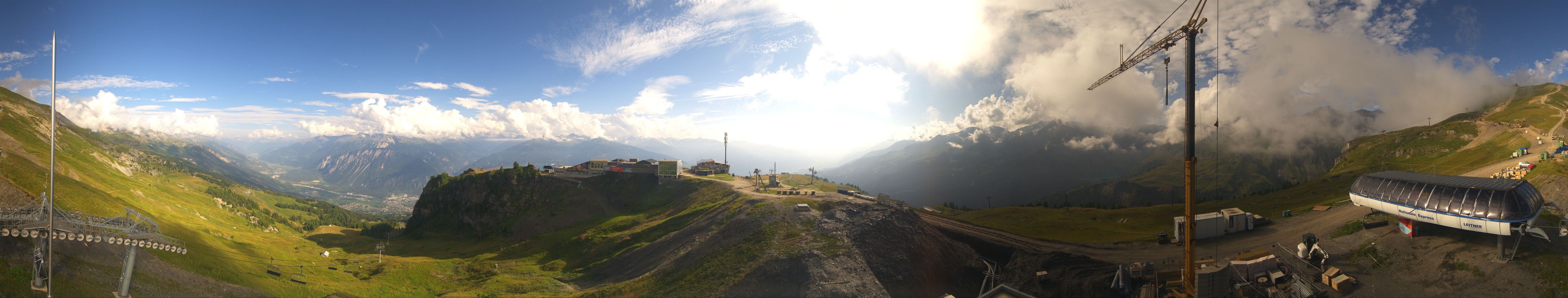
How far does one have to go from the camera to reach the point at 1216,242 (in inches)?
1829

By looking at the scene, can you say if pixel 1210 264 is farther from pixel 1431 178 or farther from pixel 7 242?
pixel 7 242

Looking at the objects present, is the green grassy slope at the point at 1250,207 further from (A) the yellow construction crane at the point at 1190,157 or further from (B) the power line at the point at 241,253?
(B) the power line at the point at 241,253

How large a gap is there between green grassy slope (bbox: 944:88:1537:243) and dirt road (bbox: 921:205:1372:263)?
122 inches

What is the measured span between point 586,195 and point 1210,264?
93235 mm

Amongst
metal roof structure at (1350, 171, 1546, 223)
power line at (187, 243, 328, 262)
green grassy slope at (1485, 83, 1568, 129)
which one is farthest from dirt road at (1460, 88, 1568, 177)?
power line at (187, 243, 328, 262)

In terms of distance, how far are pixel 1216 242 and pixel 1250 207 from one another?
36.5 meters

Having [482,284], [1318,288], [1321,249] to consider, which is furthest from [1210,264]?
[482,284]

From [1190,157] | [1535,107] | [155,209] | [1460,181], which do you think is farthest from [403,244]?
[1535,107]

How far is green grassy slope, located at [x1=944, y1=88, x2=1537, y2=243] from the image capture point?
58.5 metres

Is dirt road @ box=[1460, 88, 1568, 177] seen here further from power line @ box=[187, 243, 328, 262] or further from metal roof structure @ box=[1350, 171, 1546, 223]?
power line @ box=[187, 243, 328, 262]

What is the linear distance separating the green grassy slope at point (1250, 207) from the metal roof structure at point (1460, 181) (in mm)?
18016

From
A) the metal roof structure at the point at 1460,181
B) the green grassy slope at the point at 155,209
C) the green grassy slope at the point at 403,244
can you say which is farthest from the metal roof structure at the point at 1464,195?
the green grassy slope at the point at 155,209

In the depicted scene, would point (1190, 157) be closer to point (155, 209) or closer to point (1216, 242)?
point (1216, 242)

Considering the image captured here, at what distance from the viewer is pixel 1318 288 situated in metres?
33.7
